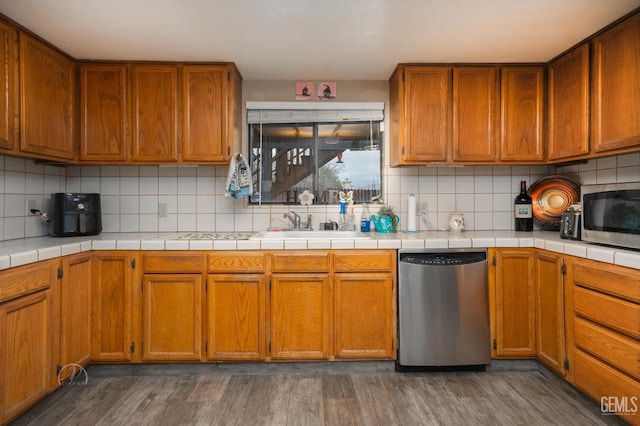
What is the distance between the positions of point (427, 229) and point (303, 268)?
3.96 feet

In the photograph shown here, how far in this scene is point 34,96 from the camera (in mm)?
2174

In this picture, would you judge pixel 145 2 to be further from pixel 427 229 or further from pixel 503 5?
pixel 427 229

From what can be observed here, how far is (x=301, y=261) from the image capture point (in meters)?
2.32

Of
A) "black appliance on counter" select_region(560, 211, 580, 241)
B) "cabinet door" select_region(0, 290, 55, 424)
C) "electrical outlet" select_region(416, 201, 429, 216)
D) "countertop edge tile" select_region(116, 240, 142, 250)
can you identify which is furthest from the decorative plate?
"cabinet door" select_region(0, 290, 55, 424)

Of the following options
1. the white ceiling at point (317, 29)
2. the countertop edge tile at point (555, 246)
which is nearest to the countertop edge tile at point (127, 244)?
the white ceiling at point (317, 29)

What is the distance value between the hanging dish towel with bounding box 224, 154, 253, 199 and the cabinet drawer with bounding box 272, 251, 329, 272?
667mm

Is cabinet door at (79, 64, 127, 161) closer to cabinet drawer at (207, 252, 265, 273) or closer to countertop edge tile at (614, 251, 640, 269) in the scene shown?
cabinet drawer at (207, 252, 265, 273)

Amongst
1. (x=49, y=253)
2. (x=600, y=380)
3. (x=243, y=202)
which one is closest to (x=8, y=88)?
(x=49, y=253)

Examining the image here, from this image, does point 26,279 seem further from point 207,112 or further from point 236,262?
point 207,112

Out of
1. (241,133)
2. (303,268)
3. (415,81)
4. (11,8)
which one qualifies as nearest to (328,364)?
(303,268)

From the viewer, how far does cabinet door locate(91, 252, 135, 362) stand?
229 cm

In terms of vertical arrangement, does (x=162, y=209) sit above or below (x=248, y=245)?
above

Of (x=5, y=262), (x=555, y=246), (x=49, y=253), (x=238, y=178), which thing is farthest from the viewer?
(x=238, y=178)

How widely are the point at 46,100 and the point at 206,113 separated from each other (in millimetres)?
974
